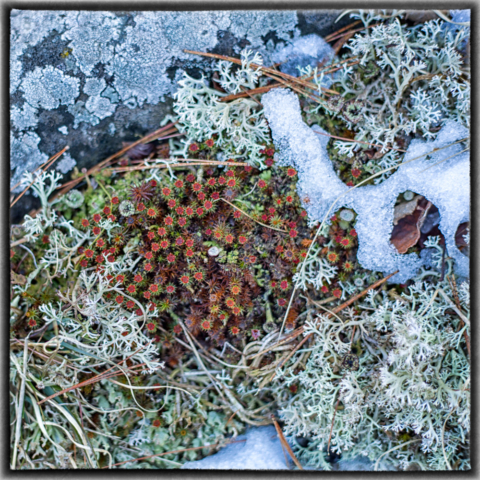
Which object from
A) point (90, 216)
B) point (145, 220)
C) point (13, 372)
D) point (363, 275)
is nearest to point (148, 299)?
point (145, 220)

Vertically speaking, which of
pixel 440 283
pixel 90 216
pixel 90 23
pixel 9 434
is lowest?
pixel 9 434

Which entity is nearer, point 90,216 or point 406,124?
point 406,124

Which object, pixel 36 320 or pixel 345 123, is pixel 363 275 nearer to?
pixel 345 123

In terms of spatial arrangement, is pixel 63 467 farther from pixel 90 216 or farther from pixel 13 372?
pixel 90 216

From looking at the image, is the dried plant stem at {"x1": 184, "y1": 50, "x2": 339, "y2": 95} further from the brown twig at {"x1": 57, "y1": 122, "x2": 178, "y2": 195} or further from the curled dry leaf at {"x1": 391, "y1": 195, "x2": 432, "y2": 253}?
the curled dry leaf at {"x1": 391, "y1": 195, "x2": 432, "y2": 253}

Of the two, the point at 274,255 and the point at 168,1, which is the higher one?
the point at 168,1
